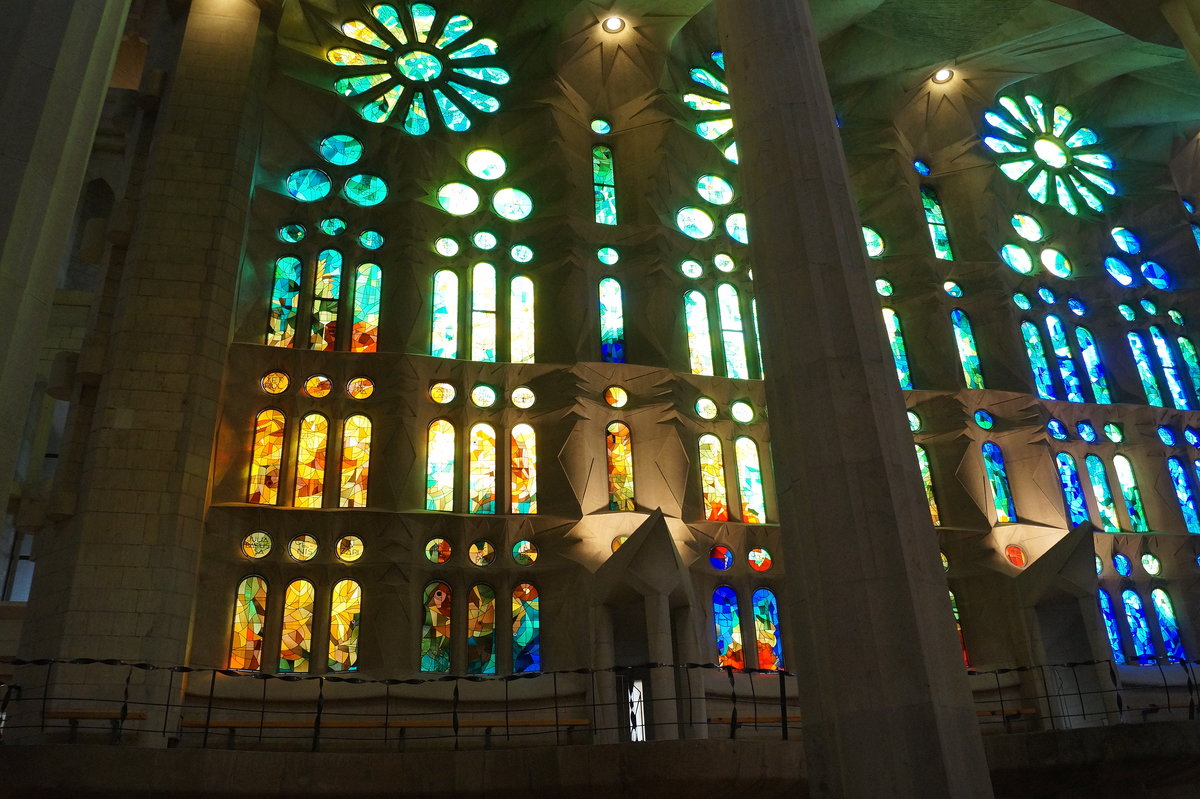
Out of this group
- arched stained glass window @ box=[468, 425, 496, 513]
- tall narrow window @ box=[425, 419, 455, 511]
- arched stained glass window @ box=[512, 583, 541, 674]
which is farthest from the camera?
arched stained glass window @ box=[468, 425, 496, 513]

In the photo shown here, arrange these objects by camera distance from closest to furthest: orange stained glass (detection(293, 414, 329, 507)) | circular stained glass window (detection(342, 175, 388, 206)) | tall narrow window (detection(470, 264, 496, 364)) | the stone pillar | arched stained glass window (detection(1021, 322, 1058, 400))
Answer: the stone pillar
orange stained glass (detection(293, 414, 329, 507))
tall narrow window (detection(470, 264, 496, 364))
circular stained glass window (detection(342, 175, 388, 206))
arched stained glass window (detection(1021, 322, 1058, 400))

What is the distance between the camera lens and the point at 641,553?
1578 centimetres

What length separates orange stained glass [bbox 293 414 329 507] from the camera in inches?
680

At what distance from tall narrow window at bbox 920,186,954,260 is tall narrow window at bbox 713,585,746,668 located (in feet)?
32.8

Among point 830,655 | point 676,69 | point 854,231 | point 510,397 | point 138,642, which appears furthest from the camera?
point 676,69

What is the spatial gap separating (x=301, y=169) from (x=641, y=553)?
404 inches

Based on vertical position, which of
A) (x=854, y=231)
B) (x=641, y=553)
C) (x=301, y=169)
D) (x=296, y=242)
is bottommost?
(x=641, y=553)

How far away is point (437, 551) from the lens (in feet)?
56.6

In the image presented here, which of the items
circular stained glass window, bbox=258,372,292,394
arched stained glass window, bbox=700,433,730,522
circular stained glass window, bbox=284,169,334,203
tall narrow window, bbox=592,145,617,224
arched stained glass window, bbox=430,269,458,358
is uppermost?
tall narrow window, bbox=592,145,617,224

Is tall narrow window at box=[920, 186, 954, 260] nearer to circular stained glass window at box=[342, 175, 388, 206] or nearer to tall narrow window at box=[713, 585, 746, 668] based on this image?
tall narrow window at box=[713, 585, 746, 668]

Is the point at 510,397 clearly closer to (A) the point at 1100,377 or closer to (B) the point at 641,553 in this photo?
(B) the point at 641,553

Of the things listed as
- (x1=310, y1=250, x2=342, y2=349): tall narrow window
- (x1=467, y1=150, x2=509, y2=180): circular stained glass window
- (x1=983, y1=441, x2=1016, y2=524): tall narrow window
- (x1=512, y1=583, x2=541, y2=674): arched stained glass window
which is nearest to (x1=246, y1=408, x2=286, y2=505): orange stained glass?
(x1=310, y1=250, x2=342, y2=349): tall narrow window

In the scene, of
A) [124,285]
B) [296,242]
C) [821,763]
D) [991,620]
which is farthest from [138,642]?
[991,620]

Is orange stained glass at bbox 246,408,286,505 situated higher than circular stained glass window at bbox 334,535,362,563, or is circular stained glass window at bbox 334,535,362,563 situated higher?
orange stained glass at bbox 246,408,286,505
